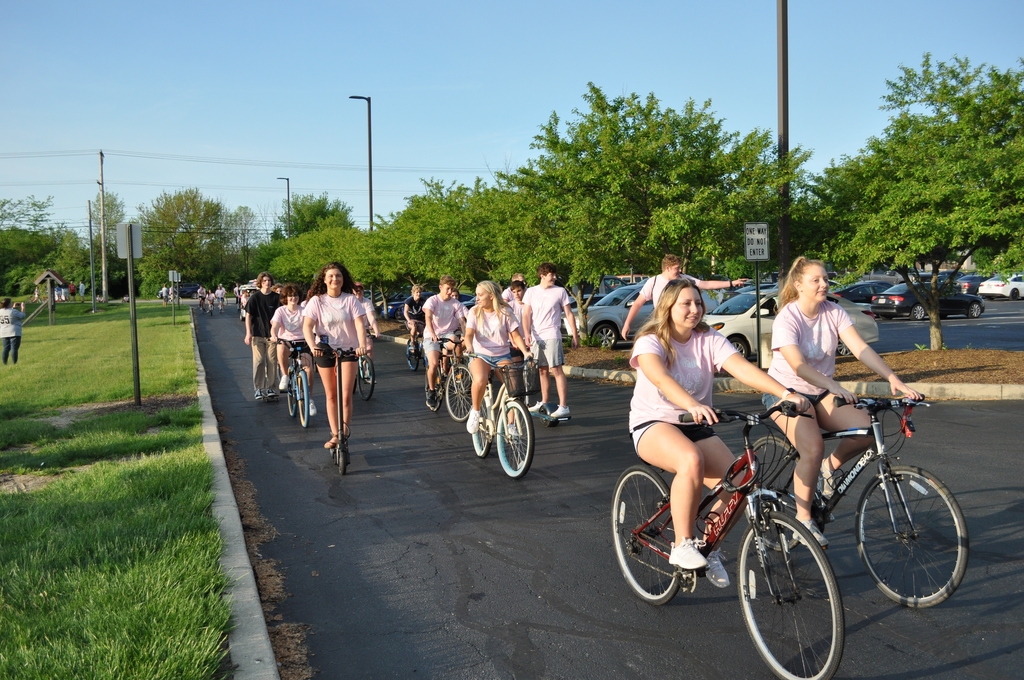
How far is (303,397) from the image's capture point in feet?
34.3

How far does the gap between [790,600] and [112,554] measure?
3656 mm

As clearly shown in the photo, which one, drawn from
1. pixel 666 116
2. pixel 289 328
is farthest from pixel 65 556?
pixel 666 116

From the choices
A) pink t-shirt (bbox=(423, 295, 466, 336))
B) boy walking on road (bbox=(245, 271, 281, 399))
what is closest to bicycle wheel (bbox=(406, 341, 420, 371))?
boy walking on road (bbox=(245, 271, 281, 399))

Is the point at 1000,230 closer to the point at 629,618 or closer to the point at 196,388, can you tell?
the point at 629,618

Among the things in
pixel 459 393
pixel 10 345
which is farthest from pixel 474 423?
pixel 10 345

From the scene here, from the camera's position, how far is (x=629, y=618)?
170 inches

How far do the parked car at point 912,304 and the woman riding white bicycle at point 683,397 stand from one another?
30.2m

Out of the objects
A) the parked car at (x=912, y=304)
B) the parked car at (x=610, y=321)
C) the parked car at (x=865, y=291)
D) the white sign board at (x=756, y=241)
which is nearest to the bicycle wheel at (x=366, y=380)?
the white sign board at (x=756, y=241)

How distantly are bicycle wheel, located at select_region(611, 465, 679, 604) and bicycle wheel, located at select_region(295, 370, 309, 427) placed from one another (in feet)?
20.8

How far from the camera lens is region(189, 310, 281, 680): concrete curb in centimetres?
363

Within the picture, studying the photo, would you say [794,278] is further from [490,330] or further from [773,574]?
[490,330]

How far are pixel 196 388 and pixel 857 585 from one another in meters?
11.5

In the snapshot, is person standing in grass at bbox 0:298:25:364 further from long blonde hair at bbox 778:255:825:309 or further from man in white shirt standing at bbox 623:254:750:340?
long blonde hair at bbox 778:255:825:309

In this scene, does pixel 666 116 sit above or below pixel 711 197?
above
